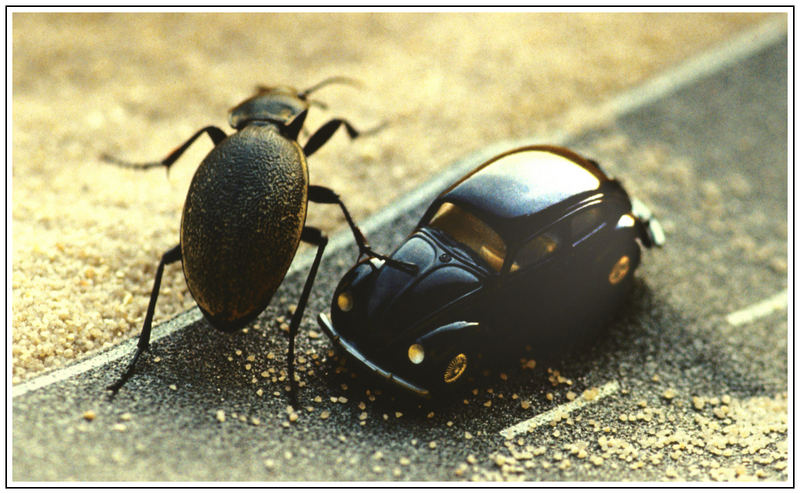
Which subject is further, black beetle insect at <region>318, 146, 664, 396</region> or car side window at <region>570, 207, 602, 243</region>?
car side window at <region>570, 207, 602, 243</region>

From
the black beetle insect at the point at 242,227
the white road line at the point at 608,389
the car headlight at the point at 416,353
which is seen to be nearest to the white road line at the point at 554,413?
the white road line at the point at 608,389

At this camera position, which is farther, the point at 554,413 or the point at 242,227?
the point at 554,413

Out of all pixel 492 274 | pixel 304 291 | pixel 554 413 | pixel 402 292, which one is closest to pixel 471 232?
pixel 492 274

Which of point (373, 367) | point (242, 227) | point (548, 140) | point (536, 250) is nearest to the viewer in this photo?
point (242, 227)

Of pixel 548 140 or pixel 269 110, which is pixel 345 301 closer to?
pixel 269 110

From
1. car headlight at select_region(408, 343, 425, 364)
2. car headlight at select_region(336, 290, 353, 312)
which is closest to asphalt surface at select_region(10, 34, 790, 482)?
car headlight at select_region(408, 343, 425, 364)

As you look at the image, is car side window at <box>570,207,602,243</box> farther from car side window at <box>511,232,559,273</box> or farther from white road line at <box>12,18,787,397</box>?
white road line at <box>12,18,787,397</box>
